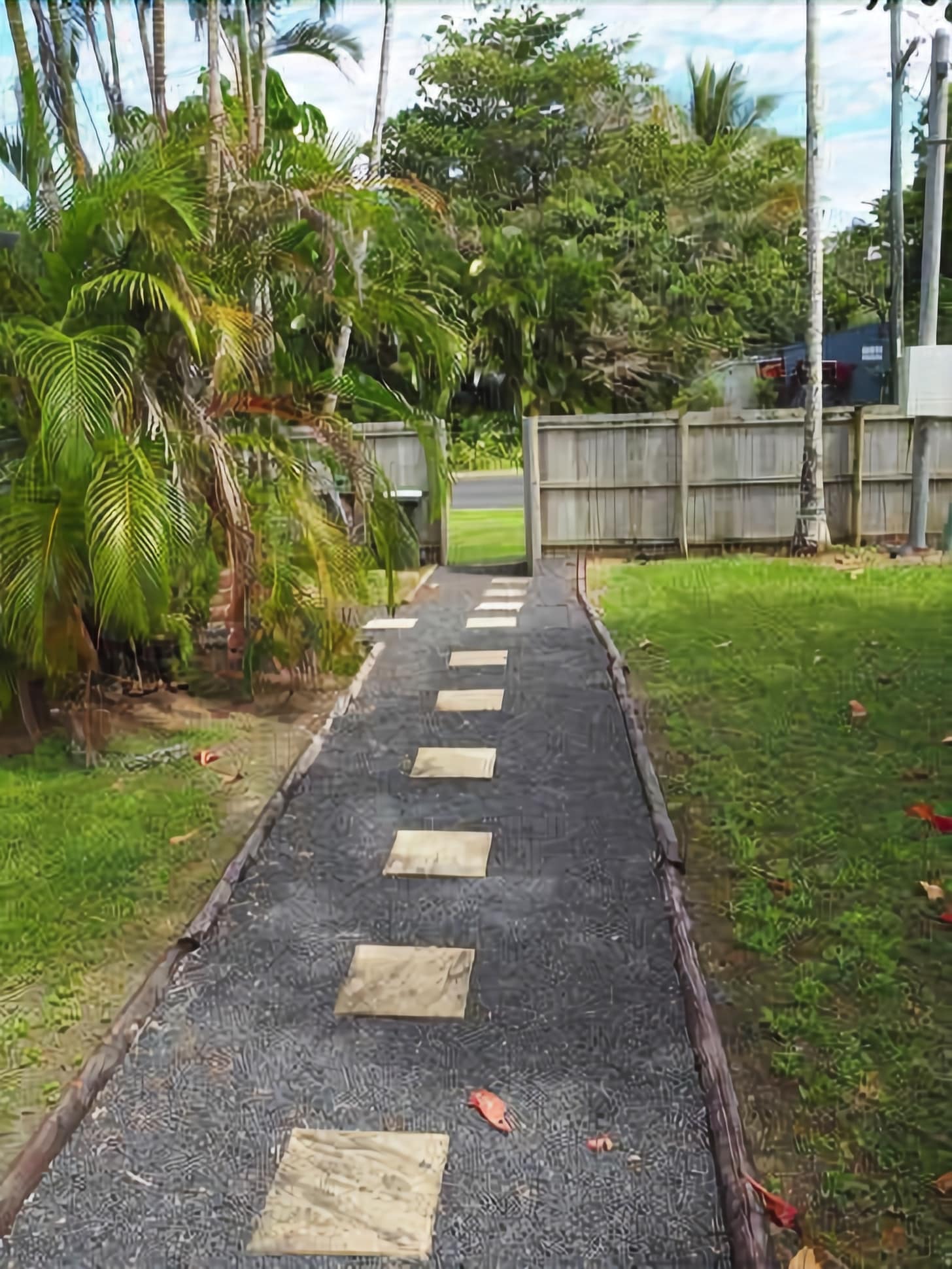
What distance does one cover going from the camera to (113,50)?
10.9 metres

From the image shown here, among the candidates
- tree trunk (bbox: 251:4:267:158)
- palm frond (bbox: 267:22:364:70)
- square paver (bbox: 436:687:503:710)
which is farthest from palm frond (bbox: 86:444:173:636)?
palm frond (bbox: 267:22:364:70)

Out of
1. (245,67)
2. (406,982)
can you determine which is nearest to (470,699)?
(406,982)

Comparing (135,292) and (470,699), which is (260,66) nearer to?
(135,292)

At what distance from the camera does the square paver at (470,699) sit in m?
5.59

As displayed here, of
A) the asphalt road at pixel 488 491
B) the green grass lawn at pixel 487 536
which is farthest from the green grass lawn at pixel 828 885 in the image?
the asphalt road at pixel 488 491

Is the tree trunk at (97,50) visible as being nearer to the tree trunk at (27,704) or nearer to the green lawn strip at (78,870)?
the tree trunk at (27,704)

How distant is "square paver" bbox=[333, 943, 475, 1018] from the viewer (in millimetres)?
2822

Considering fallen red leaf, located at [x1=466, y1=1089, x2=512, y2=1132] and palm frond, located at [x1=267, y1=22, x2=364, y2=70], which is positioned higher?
palm frond, located at [x1=267, y1=22, x2=364, y2=70]

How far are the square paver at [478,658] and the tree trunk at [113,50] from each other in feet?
22.1

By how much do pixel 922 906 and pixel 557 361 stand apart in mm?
16693

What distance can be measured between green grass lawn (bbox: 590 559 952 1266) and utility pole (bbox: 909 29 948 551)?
302cm

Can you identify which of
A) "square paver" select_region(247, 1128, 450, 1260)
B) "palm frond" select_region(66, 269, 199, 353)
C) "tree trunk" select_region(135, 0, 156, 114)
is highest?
"tree trunk" select_region(135, 0, 156, 114)

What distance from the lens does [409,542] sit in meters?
6.23

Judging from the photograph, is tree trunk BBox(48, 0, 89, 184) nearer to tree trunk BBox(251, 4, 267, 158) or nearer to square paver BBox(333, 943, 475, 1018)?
tree trunk BBox(251, 4, 267, 158)
